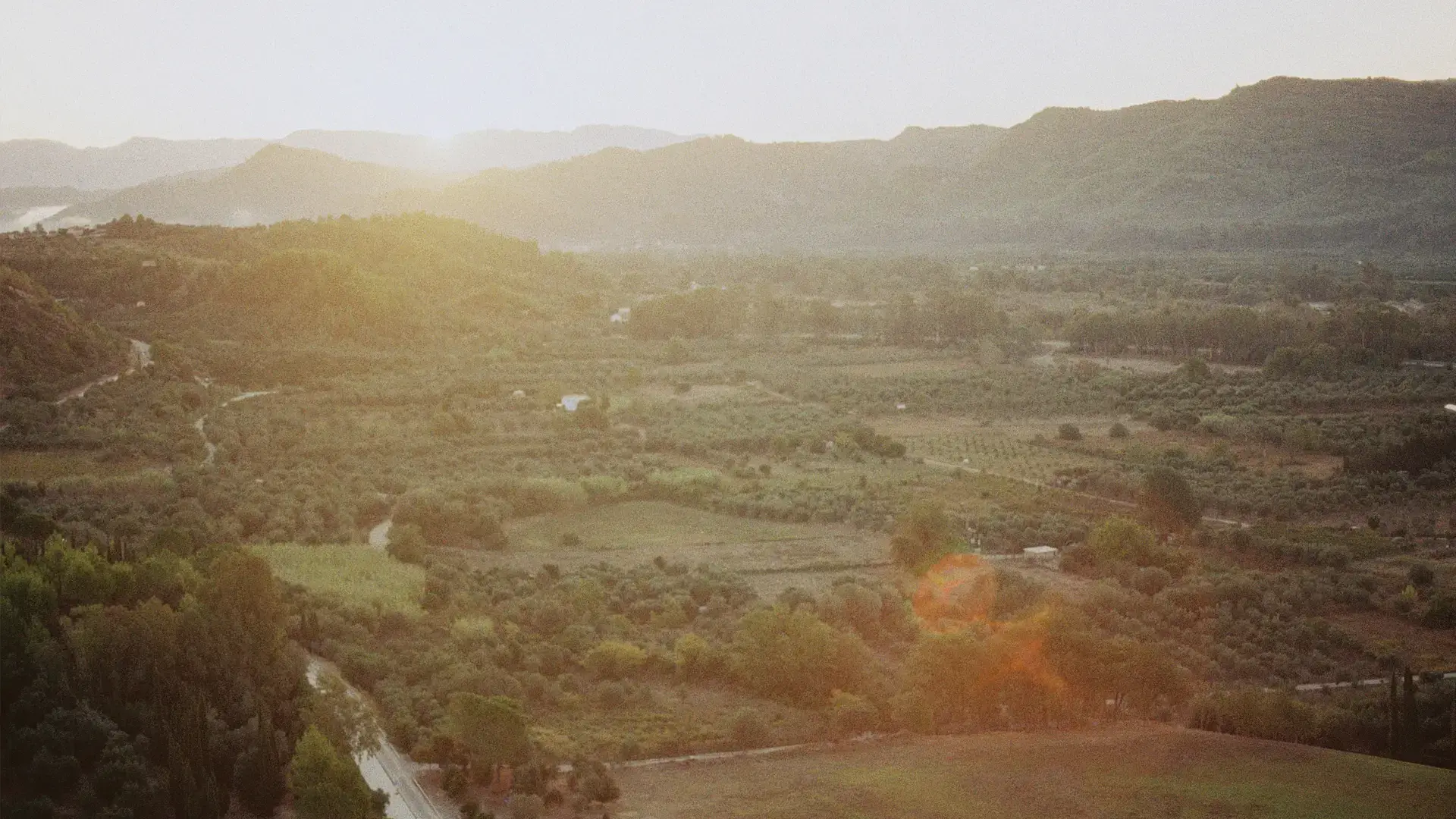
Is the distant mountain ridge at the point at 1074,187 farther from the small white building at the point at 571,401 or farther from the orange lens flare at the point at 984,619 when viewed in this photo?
the orange lens flare at the point at 984,619

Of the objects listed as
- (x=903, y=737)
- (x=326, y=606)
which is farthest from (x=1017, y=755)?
(x=326, y=606)

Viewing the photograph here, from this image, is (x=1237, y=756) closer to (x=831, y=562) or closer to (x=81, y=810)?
(x=831, y=562)

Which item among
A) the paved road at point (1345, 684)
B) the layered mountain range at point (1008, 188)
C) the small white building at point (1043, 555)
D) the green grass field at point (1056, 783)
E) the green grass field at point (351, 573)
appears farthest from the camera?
the layered mountain range at point (1008, 188)

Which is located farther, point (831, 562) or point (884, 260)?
point (884, 260)

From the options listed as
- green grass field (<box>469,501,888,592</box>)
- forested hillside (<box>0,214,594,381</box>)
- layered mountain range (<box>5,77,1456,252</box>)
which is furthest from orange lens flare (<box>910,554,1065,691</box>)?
layered mountain range (<box>5,77,1456,252</box>)

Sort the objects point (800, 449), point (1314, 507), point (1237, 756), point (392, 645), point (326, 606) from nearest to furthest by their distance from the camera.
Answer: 1. point (1237, 756)
2. point (392, 645)
3. point (326, 606)
4. point (1314, 507)
5. point (800, 449)

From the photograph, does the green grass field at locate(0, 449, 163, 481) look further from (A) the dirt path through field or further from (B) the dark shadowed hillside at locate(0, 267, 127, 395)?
(B) the dark shadowed hillside at locate(0, 267, 127, 395)

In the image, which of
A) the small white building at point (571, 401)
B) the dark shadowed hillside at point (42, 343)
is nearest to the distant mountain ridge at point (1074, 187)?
the small white building at point (571, 401)

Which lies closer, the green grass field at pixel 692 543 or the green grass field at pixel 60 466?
the green grass field at pixel 692 543
